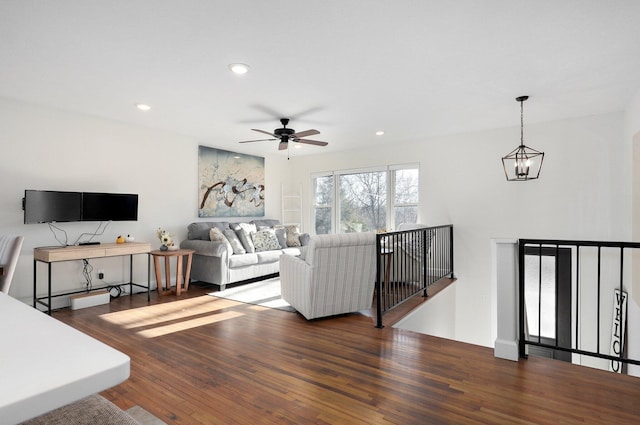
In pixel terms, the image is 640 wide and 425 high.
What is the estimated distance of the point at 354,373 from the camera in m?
2.67

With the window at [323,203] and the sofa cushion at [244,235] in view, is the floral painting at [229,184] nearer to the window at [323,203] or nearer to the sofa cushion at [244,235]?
the sofa cushion at [244,235]

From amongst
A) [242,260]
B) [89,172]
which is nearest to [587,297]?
[242,260]

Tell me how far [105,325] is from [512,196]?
18.8 ft

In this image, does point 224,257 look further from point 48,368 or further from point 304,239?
point 48,368

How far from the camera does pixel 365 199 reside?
726 cm

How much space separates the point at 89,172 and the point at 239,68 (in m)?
2.99

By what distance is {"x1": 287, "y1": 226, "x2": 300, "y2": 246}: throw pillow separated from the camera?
7.04 meters

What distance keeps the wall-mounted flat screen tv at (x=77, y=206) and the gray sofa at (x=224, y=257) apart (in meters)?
1.08

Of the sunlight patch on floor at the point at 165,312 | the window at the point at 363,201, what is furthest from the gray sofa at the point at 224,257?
the window at the point at 363,201

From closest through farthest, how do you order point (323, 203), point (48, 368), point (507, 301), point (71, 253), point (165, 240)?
point (48, 368)
point (507, 301)
point (71, 253)
point (165, 240)
point (323, 203)

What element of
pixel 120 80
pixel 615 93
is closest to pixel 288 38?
pixel 120 80

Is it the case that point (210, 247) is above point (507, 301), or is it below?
above

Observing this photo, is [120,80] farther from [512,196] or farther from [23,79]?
[512,196]

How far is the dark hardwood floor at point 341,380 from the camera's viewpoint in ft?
6.99
